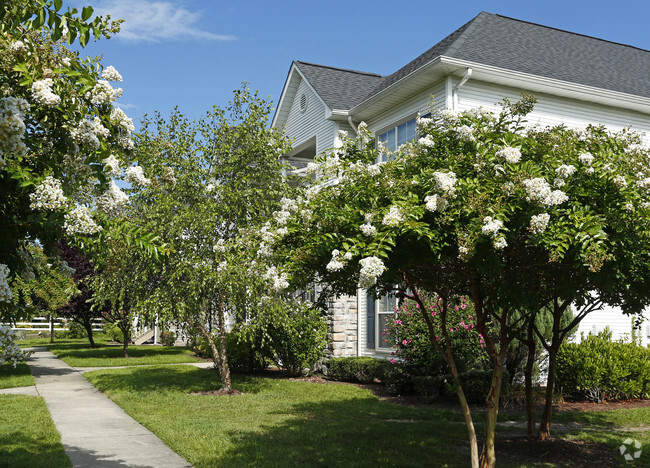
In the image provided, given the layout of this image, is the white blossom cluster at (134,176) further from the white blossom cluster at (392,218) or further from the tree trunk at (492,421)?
the tree trunk at (492,421)

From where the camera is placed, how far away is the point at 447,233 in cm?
482

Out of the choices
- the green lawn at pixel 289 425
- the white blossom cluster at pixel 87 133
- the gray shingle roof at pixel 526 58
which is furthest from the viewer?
the gray shingle roof at pixel 526 58

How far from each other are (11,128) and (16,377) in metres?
14.7

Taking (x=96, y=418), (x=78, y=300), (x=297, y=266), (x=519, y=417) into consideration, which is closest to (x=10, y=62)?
(x=297, y=266)

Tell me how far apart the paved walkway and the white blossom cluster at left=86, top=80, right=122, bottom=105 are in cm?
451

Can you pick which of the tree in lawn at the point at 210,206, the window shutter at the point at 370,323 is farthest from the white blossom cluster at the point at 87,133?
the window shutter at the point at 370,323

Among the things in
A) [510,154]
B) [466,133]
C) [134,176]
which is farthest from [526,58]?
[134,176]

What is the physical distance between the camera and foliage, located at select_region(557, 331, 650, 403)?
11.4 meters

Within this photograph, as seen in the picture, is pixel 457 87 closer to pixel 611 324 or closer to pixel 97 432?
pixel 611 324

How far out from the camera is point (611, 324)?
1458cm

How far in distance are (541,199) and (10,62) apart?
3.88m

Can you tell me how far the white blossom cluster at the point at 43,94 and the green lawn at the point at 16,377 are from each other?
36.3 feet

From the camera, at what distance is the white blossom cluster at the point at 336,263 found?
4484 millimetres

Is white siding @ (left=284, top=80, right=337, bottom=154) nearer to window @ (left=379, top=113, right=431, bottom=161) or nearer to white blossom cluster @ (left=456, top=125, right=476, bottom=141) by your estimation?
window @ (left=379, top=113, right=431, bottom=161)
